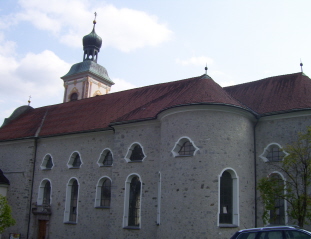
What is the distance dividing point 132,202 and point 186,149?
15.9 feet

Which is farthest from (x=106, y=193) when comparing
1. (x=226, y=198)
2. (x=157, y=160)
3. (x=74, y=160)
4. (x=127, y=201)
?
(x=226, y=198)

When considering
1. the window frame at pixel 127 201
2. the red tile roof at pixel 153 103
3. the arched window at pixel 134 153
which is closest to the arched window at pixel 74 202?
the red tile roof at pixel 153 103

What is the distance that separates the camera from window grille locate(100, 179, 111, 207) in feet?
74.8

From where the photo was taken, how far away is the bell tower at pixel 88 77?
3750 cm

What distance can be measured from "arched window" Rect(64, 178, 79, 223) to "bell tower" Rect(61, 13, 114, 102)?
13.7m

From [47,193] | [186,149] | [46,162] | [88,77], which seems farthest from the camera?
[88,77]

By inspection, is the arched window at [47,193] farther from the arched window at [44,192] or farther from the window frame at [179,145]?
the window frame at [179,145]

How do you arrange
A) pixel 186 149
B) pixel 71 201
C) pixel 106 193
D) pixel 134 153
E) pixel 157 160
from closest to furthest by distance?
pixel 186 149
pixel 157 160
pixel 134 153
pixel 106 193
pixel 71 201

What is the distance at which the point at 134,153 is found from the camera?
21.8 meters

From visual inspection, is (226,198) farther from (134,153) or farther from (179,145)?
(134,153)

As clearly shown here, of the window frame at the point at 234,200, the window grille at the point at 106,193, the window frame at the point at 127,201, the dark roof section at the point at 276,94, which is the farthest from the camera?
the window grille at the point at 106,193

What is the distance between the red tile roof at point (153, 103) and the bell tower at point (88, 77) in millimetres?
5453

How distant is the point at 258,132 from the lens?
19938mm

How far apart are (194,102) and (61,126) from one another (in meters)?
12.6
